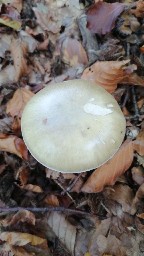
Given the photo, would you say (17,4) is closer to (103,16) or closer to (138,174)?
(103,16)

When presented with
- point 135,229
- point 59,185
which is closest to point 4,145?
point 59,185

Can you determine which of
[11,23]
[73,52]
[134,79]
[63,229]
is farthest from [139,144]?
[11,23]

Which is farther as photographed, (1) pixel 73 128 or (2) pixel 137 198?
(2) pixel 137 198

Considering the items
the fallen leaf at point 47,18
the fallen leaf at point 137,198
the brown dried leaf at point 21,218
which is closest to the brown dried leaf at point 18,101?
the fallen leaf at point 47,18

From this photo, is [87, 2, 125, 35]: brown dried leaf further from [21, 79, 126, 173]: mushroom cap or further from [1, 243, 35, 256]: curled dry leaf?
[1, 243, 35, 256]: curled dry leaf

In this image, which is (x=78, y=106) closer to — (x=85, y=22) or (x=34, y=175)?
(x=34, y=175)

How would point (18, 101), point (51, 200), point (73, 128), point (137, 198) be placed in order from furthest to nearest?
point (18, 101), point (51, 200), point (137, 198), point (73, 128)
